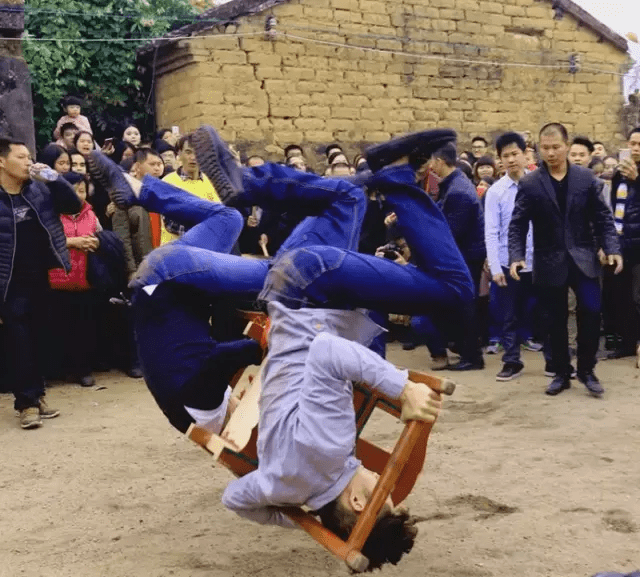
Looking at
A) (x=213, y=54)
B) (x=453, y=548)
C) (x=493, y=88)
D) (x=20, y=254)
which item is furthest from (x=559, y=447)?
(x=493, y=88)

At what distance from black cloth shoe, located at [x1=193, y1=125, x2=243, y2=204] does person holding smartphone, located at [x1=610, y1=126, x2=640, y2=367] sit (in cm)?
463

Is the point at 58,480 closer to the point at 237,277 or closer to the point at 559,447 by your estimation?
the point at 237,277

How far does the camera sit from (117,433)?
6402 millimetres

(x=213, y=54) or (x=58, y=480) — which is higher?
(x=213, y=54)

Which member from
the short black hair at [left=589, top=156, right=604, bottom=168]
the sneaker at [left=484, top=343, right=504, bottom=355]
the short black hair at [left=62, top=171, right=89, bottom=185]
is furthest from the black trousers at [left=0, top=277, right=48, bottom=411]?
the short black hair at [left=589, top=156, right=604, bottom=168]

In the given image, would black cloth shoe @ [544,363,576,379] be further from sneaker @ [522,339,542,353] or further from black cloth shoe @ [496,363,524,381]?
sneaker @ [522,339,542,353]

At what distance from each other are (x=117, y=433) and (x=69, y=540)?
1.99m

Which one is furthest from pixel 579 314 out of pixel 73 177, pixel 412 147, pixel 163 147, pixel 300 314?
pixel 163 147

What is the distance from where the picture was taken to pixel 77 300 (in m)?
7.82

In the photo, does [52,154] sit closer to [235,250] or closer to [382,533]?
[235,250]

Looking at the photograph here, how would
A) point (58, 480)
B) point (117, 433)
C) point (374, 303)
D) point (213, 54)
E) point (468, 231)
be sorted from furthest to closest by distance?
point (213, 54) → point (468, 231) → point (117, 433) → point (58, 480) → point (374, 303)

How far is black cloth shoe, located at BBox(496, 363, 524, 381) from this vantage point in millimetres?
7547

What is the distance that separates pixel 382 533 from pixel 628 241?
5.34m

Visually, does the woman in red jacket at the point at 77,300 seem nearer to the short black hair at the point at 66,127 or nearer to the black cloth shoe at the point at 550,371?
the short black hair at the point at 66,127
